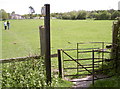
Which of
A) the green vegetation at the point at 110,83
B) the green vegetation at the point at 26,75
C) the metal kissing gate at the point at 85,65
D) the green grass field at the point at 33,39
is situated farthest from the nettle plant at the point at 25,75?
the green vegetation at the point at 110,83

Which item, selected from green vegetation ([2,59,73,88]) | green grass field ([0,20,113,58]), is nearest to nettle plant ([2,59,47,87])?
green vegetation ([2,59,73,88])

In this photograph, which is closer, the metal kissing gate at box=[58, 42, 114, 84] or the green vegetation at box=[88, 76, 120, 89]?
the green vegetation at box=[88, 76, 120, 89]

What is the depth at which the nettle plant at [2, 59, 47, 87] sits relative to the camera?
457 cm

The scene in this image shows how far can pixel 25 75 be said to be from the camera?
4898 mm

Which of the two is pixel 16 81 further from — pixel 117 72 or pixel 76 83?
pixel 117 72

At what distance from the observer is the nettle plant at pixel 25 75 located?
15.0 ft

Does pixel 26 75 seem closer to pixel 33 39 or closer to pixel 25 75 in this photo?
pixel 25 75

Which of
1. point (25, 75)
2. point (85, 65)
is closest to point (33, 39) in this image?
point (85, 65)

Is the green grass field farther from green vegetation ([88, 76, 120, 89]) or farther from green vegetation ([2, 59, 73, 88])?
green vegetation ([88, 76, 120, 89])

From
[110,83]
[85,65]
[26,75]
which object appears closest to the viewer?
[26,75]

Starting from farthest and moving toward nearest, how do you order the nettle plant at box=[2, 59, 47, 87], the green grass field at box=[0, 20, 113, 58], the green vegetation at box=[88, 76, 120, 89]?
the green grass field at box=[0, 20, 113, 58]
the green vegetation at box=[88, 76, 120, 89]
the nettle plant at box=[2, 59, 47, 87]

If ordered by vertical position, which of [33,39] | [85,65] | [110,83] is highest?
[33,39]

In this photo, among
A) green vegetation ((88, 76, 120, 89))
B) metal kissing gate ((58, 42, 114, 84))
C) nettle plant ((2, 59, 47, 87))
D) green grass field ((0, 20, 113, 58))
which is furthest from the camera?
green grass field ((0, 20, 113, 58))

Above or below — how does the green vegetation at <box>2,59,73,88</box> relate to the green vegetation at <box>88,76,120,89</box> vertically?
above
